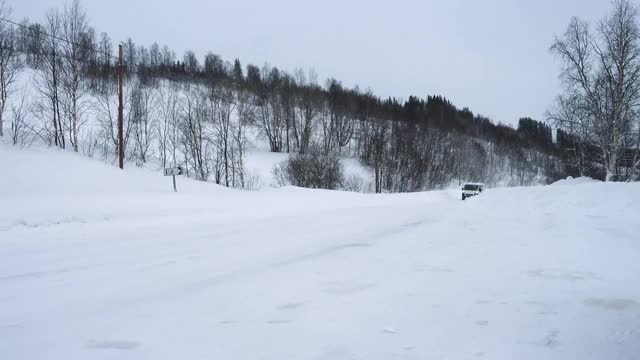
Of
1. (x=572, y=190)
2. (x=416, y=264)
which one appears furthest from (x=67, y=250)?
(x=572, y=190)

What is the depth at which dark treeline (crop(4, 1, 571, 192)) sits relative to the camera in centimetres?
4078

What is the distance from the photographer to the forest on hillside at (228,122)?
36.7 m

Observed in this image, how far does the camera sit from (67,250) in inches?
302

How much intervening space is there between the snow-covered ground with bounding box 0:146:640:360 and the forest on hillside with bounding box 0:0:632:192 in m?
23.2

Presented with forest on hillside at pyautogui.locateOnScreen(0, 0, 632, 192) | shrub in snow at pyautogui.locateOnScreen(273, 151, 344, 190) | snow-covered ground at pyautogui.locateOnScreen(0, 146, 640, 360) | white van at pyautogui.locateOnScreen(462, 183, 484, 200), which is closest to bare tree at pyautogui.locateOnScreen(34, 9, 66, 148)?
forest on hillside at pyautogui.locateOnScreen(0, 0, 632, 192)

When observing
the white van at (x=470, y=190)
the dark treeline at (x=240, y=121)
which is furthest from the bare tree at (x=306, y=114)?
the white van at (x=470, y=190)

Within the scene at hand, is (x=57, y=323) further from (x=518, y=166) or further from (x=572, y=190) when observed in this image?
(x=518, y=166)

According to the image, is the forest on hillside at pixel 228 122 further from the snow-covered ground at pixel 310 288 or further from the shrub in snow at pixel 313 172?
the snow-covered ground at pixel 310 288

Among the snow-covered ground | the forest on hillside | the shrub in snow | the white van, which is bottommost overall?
the snow-covered ground

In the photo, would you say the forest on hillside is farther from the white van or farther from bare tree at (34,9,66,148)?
the white van

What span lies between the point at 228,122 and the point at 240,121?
4.94 feet

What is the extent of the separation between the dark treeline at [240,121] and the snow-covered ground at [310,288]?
25.8m

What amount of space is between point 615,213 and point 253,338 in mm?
13954

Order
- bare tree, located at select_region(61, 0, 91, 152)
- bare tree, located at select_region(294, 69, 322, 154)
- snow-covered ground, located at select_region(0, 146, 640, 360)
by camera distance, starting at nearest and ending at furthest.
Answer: snow-covered ground, located at select_region(0, 146, 640, 360), bare tree, located at select_region(61, 0, 91, 152), bare tree, located at select_region(294, 69, 322, 154)
